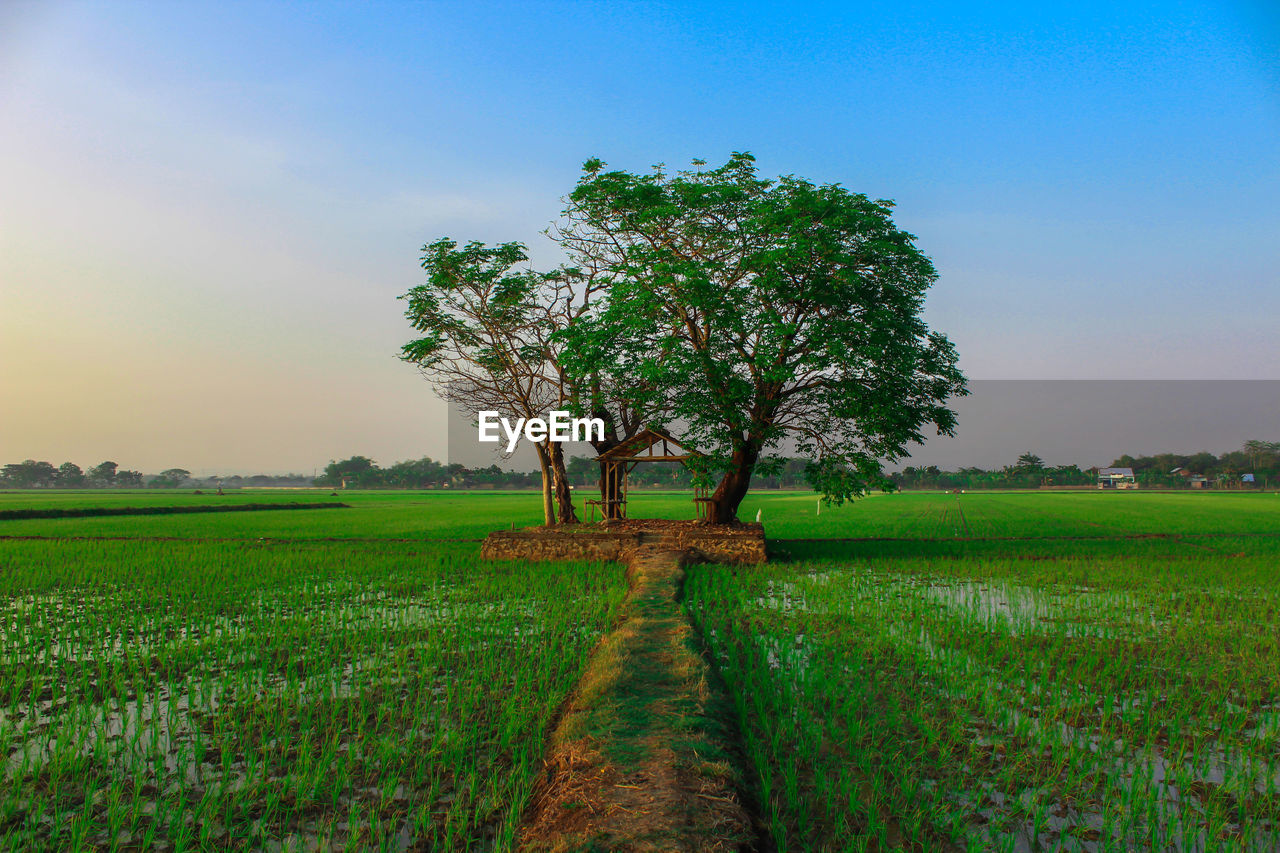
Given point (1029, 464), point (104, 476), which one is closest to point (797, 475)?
point (1029, 464)

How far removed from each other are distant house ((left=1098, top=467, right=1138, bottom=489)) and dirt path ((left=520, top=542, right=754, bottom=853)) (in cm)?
11796

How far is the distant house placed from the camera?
4048 inches

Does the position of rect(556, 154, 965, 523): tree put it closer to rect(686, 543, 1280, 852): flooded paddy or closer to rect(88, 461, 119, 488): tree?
rect(686, 543, 1280, 852): flooded paddy

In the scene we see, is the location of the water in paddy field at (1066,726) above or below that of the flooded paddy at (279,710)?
below

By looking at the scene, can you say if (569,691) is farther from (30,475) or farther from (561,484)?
(30,475)

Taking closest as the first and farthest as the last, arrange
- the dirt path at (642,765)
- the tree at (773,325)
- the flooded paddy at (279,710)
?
the dirt path at (642,765), the flooded paddy at (279,710), the tree at (773,325)

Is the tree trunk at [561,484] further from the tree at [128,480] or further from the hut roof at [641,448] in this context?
the tree at [128,480]

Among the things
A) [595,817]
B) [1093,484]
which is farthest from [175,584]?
[1093,484]

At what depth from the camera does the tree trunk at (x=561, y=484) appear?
19375 mm

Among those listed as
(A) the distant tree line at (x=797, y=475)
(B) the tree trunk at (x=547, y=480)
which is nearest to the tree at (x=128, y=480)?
(A) the distant tree line at (x=797, y=475)

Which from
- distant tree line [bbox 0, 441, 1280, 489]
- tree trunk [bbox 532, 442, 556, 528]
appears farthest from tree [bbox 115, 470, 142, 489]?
tree trunk [bbox 532, 442, 556, 528]

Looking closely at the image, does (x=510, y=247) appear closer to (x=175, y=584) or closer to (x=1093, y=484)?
(x=175, y=584)

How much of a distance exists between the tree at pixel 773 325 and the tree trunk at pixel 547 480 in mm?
4512

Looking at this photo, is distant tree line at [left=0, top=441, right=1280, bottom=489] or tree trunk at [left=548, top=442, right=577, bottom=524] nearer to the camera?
tree trunk at [left=548, top=442, right=577, bottom=524]
